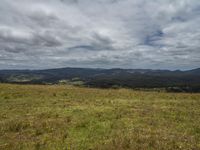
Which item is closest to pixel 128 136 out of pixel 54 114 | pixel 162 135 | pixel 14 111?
pixel 162 135

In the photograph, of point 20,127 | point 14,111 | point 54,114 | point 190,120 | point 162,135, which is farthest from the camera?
point 14,111

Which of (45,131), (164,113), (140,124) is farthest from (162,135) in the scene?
(164,113)

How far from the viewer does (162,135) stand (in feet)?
43.8

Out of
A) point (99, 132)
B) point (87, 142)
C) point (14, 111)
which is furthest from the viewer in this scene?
point (14, 111)

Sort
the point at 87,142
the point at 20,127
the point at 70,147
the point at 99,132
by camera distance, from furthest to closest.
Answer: the point at 20,127, the point at 99,132, the point at 87,142, the point at 70,147

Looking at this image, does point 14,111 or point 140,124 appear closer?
point 140,124

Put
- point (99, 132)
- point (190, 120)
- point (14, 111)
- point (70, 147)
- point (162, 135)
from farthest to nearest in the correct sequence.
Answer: point (14, 111)
point (190, 120)
point (99, 132)
point (162, 135)
point (70, 147)

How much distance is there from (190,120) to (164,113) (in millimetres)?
3506

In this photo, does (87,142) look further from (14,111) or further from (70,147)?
(14,111)

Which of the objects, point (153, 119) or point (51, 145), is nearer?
point (51, 145)

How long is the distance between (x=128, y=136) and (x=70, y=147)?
3331 millimetres

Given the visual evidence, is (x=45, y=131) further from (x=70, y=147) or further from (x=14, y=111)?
(x=14, y=111)

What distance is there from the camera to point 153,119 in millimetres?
18500

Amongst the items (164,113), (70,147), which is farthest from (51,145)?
(164,113)
